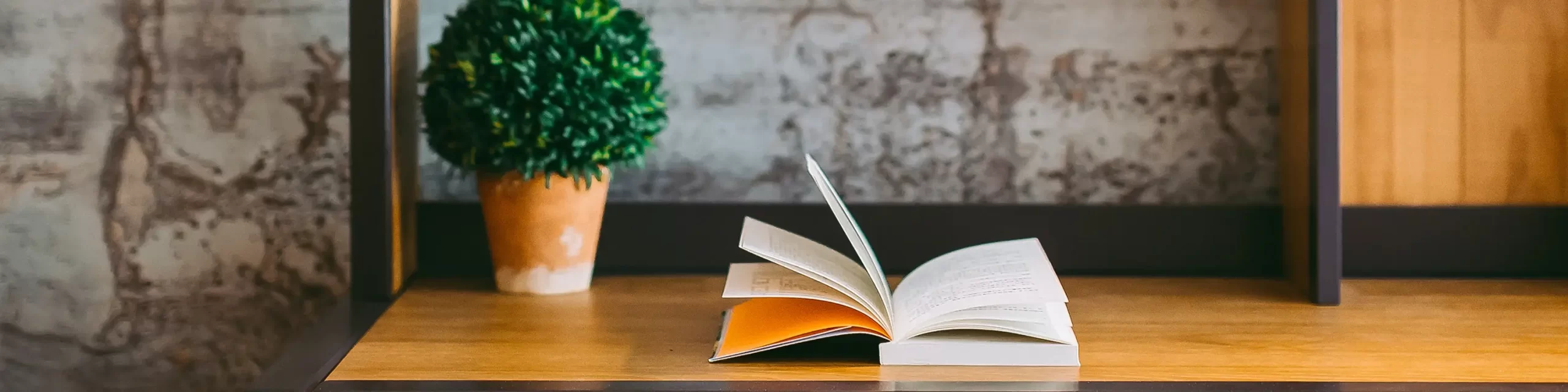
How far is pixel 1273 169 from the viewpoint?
4.38 ft

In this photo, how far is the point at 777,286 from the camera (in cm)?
91

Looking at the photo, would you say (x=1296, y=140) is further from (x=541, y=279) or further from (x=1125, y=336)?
(x=541, y=279)

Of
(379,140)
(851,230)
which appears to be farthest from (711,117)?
(851,230)

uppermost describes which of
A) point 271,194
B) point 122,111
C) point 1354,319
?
point 122,111

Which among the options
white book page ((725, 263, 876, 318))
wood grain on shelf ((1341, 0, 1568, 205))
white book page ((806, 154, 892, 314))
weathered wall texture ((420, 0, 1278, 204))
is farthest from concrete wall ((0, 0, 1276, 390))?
white book page ((806, 154, 892, 314))

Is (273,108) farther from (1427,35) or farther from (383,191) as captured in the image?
(1427,35)

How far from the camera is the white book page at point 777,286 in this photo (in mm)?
845

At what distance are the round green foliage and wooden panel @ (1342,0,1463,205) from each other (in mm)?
879

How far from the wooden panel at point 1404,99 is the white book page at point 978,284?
0.53 meters

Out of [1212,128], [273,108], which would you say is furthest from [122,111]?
[1212,128]

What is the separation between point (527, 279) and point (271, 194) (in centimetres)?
46

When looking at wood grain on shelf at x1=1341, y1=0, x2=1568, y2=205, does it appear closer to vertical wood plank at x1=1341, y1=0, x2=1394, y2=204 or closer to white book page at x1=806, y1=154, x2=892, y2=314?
vertical wood plank at x1=1341, y1=0, x2=1394, y2=204

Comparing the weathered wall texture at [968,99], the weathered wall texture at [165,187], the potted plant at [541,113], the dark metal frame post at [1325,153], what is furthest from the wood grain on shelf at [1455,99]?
the weathered wall texture at [165,187]

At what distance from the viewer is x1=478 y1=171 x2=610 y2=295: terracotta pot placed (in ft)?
3.63
